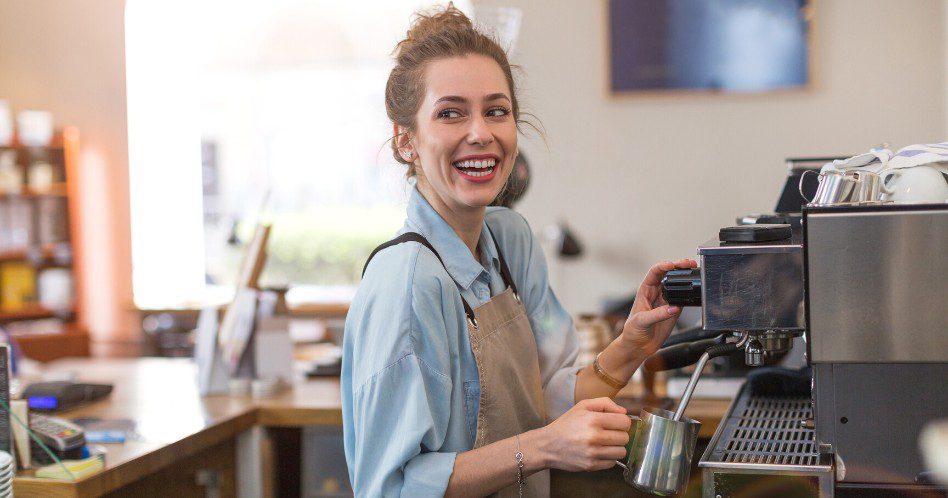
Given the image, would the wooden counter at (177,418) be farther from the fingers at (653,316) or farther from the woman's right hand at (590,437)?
the woman's right hand at (590,437)

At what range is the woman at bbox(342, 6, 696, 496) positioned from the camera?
4.12ft

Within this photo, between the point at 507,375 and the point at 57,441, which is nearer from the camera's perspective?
the point at 507,375

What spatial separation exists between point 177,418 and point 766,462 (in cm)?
154

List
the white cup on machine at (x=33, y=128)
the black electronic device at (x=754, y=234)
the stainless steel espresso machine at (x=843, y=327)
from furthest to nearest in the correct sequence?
the white cup on machine at (x=33, y=128), the black electronic device at (x=754, y=234), the stainless steel espresso machine at (x=843, y=327)

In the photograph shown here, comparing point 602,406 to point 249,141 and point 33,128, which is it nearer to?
point 249,141

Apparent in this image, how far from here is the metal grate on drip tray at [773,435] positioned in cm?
117

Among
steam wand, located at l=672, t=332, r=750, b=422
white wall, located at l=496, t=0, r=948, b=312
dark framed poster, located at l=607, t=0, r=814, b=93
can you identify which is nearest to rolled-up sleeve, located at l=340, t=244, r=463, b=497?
steam wand, located at l=672, t=332, r=750, b=422

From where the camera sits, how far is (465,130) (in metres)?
1.36

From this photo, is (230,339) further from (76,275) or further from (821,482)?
(76,275)

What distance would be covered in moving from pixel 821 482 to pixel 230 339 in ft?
5.87

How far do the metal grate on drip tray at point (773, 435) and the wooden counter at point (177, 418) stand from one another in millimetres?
488

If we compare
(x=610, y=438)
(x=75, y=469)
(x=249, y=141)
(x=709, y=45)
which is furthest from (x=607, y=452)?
(x=249, y=141)

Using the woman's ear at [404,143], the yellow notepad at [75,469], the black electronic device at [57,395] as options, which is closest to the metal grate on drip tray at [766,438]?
the woman's ear at [404,143]

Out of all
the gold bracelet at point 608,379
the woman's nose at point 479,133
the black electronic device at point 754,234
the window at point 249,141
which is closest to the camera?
the black electronic device at point 754,234
